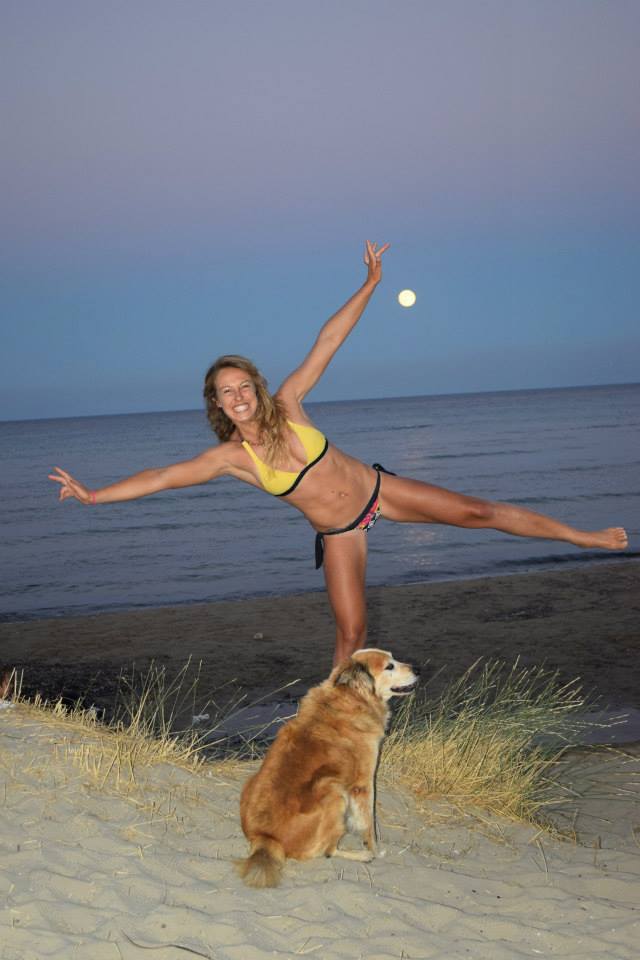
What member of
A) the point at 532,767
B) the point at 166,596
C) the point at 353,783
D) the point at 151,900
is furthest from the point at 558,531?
the point at 166,596

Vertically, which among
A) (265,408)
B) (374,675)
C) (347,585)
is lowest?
(374,675)

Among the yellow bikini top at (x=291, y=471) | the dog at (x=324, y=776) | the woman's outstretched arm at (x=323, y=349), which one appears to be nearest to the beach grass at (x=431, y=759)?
the dog at (x=324, y=776)

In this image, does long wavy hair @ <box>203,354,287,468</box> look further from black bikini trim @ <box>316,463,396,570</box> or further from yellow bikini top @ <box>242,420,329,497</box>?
black bikini trim @ <box>316,463,396,570</box>

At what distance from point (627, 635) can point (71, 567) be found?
12.0 m

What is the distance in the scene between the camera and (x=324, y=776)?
473 cm

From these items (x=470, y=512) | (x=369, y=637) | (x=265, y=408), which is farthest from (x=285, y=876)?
(x=369, y=637)

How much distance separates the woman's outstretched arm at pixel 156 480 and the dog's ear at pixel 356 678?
1453 millimetres

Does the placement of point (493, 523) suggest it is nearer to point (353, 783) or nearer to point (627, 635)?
point (353, 783)

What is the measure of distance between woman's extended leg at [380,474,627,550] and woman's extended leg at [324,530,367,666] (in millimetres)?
350

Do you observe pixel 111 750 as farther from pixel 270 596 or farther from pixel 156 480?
pixel 270 596

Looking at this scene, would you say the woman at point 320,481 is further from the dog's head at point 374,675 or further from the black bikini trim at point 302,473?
the dog's head at point 374,675

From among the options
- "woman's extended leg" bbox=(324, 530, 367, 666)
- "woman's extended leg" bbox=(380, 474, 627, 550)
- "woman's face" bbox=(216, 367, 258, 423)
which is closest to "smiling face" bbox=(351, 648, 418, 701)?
"woman's extended leg" bbox=(324, 530, 367, 666)

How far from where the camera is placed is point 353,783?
4.88 meters

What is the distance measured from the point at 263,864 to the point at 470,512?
267cm
